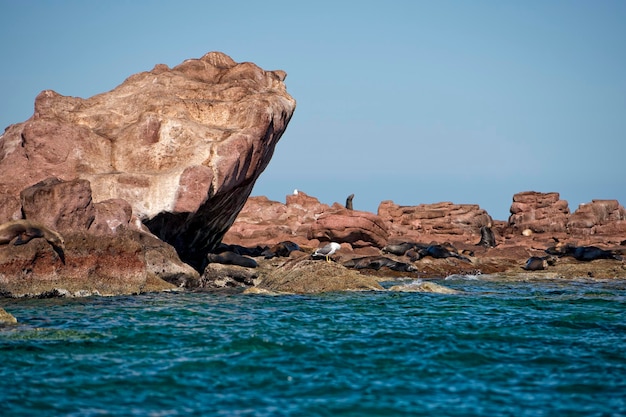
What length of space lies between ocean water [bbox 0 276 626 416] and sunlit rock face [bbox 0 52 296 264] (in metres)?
6.96

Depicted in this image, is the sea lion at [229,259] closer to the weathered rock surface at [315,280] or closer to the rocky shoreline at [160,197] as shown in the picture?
the rocky shoreline at [160,197]

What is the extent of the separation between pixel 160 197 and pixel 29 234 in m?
6.25

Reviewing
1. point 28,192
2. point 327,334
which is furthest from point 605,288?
point 28,192

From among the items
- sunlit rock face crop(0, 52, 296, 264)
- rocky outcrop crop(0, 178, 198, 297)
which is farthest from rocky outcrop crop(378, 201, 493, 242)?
rocky outcrop crop(0, 178, 198, 297)

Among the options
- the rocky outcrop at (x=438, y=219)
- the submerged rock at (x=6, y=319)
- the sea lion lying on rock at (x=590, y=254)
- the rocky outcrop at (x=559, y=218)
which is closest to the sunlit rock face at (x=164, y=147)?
the submerged rock at (x=6, y=319)

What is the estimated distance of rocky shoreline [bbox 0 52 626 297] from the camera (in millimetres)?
22144

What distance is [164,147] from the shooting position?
28.5 metres

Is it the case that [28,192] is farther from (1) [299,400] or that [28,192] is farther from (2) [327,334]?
(1) [299,400]

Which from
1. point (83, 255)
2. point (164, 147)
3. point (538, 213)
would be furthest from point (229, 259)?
point (538, 213)

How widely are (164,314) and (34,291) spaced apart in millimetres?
5063

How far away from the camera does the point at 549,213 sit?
65.0 metres

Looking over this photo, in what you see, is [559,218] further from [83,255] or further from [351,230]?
[83,255]

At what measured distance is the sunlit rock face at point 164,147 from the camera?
27.0 m

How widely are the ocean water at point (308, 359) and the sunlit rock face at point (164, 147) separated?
6.96m
